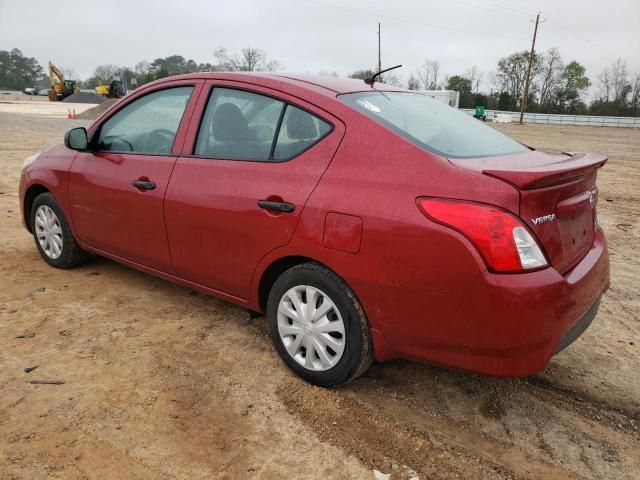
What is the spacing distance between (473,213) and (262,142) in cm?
131

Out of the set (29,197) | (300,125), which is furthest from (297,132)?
(29,197)

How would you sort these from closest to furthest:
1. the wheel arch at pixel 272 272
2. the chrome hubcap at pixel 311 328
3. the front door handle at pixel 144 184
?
the chrome hubcap at pixel 311 328 → the wheel arch at pixel 272 272 → the front door handle at pixel 144 184

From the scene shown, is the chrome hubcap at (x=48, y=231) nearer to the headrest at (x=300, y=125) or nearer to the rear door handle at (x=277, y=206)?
the rear door handle at (x=277, y=206)

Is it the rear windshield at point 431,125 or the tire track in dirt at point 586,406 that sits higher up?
the rear windshield at point 431,125

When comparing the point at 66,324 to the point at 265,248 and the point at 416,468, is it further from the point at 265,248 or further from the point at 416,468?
the point at 416,468

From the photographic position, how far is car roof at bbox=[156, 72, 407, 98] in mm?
2854

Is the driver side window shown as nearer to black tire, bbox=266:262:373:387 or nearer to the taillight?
black tire, bbox=266:262:373:387

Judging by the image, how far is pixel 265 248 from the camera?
276 centimetres

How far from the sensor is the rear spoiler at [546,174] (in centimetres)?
209

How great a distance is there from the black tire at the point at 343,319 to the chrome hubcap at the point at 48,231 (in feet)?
8.21

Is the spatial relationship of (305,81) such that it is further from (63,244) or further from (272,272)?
(63,244)

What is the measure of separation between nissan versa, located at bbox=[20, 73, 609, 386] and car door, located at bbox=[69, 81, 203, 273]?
14mm

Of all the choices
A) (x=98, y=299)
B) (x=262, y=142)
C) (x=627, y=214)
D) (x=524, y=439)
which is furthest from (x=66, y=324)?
(x=627, y=214)

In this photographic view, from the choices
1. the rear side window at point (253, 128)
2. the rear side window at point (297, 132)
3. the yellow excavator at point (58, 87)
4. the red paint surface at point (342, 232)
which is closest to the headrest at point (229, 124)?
the rear side window at point (253, 128)
